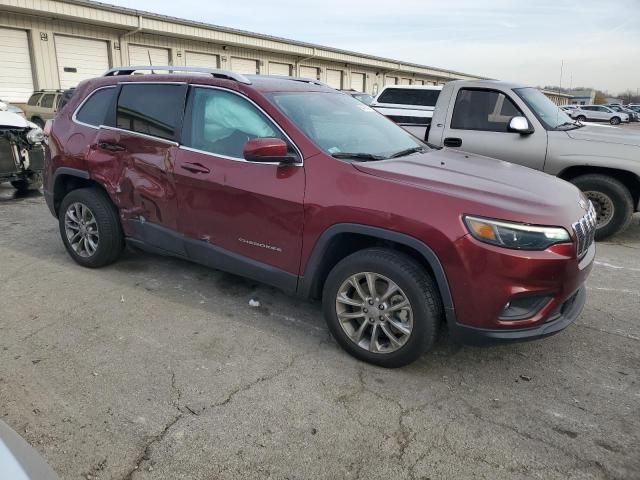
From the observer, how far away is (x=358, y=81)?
36969 mm

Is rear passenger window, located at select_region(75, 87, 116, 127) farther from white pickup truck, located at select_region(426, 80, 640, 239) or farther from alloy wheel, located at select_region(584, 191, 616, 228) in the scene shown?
Answer: alloy wheel, located at select_region(584, 191, 616, 228)

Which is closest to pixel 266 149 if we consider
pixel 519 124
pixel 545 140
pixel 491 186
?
pixel 491 186

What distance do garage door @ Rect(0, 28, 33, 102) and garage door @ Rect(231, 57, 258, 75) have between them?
32.9 ft

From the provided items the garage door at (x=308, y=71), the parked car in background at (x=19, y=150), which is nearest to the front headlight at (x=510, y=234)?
the parked car in background at (x=19, y=150)

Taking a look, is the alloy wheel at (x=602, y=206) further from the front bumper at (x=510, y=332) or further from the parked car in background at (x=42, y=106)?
the parked car in background at (x=42, y=106)

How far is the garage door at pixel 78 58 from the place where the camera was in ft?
63.4

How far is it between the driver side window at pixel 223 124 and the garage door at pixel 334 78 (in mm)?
30953

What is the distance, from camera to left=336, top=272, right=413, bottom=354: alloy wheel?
300 centimetres

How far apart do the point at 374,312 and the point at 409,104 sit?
6370 mm

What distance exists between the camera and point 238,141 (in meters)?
3.60

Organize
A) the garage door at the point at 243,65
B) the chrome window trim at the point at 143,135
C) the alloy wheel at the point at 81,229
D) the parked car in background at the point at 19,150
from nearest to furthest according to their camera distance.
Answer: the chrome window trim at the point at 143,135, the alloy wheel at the point at 81,229, the parked car in background at the point at 19,150, the garage door at the point at 243,65

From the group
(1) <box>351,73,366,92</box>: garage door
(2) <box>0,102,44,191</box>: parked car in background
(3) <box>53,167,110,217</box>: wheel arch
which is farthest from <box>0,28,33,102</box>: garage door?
(1) <box>351,73,366,92</box>: garage door

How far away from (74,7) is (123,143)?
58.9ft

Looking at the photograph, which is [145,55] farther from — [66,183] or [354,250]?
[354,250]
